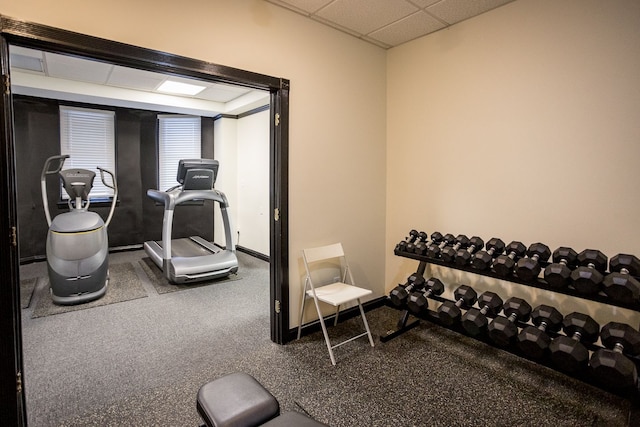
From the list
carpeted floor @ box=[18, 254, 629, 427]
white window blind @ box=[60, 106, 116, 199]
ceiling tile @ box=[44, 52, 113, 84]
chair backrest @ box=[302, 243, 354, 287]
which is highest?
ceiling tile @ box=[44, 52, 113, 84]

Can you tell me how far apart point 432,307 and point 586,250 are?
5.10 feet

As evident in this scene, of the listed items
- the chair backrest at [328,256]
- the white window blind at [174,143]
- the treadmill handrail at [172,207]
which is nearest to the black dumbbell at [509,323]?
the chair backrest at [328,256]

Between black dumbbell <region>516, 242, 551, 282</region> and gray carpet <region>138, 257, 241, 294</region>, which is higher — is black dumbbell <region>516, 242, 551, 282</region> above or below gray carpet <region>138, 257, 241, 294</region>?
above

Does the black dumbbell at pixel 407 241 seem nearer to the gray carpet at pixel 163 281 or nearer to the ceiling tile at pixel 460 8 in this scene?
the ceiling tile at pixel 460 8

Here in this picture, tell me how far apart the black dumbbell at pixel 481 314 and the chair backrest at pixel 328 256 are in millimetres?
Answer: 1128

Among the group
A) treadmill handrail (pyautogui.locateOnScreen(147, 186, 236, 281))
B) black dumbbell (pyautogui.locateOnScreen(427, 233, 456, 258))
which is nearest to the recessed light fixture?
treadmill handrail (pyautogui.locateOnScreen(147, 186, 236, 281))

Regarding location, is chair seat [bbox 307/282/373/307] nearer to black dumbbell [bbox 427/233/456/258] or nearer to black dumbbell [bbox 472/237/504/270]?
black dumbbell [bbox 427/233/456/258]

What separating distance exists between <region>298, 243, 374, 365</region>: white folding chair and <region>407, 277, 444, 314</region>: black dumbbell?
1.20 feet

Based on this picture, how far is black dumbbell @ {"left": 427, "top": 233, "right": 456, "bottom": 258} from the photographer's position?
2.95 metres

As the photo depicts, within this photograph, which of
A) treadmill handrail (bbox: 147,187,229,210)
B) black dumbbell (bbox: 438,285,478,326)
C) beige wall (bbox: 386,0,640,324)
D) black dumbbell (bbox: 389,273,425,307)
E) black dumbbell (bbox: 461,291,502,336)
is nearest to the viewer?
beige wall (bbox: 386,0,640,324)

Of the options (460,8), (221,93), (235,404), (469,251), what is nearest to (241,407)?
(235,404)

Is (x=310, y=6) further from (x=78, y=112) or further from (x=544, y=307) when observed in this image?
(x=78, y=112)

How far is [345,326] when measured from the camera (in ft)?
11.0

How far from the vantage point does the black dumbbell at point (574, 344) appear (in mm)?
1916
